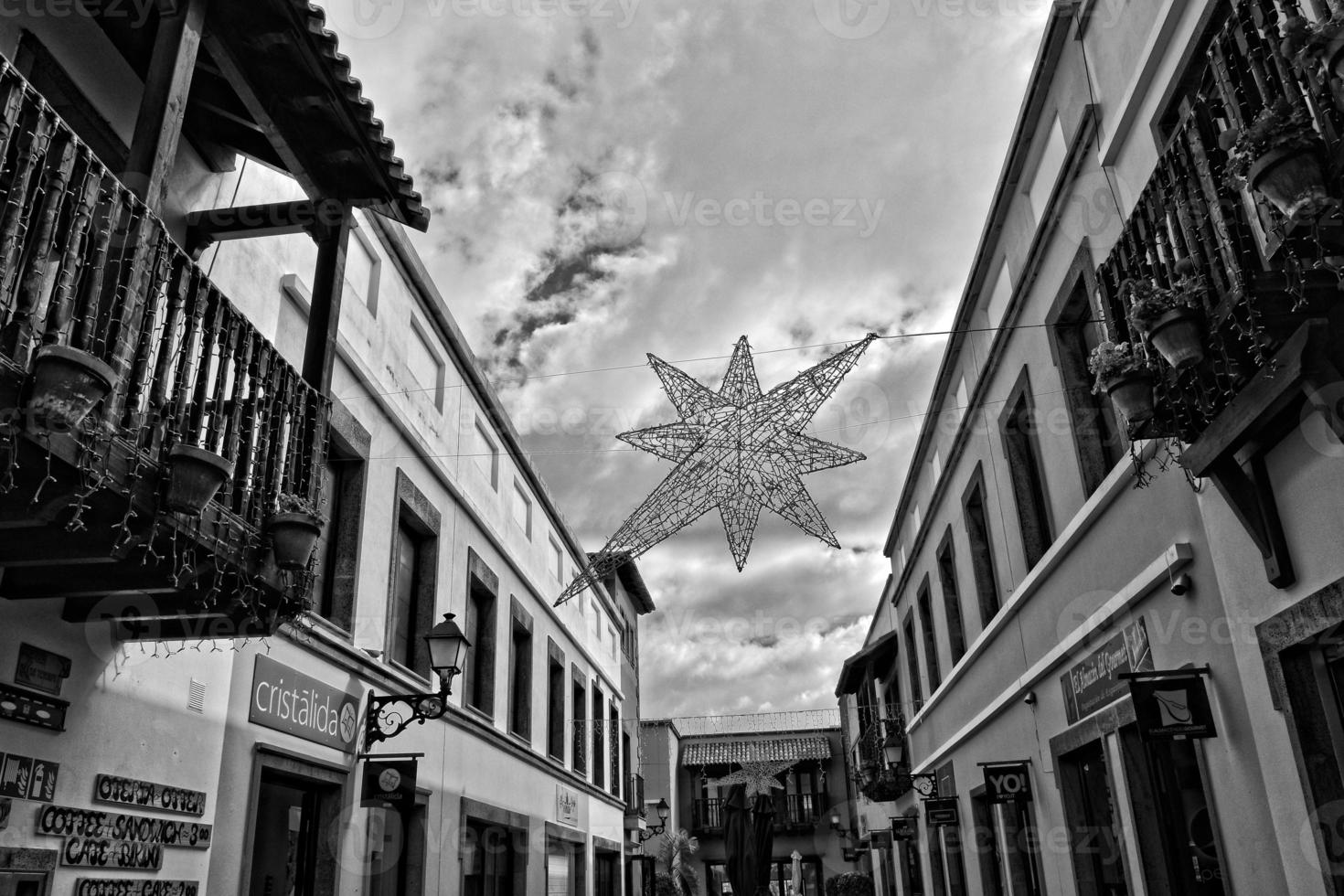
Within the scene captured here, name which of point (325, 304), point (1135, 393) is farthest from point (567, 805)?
point (1135, 393)

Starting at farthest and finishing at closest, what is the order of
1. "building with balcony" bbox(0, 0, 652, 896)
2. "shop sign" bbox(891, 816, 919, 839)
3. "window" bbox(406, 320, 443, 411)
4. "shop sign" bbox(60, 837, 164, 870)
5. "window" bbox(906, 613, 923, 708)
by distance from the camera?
"window" bbox(906, 613, 923, 708)
"shop sign" bbox(891, 816, 919, 839)
"window" bbox(406, 320, 443, 411)
"shop sign" bbox(60, 837, 164, 870)
"building with balcony" bbox(0, 0, 652, 896)

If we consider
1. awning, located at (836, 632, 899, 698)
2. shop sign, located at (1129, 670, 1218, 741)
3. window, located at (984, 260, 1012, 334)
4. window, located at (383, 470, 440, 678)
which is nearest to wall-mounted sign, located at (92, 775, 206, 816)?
window, located at (383, 470, 440, 678)

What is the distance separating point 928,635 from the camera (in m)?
18.2

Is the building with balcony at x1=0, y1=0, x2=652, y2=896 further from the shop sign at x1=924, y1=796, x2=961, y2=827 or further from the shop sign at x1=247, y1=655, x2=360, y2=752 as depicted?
Answer: the shop sign at x1=924, y1=796, x2=961, y2=827

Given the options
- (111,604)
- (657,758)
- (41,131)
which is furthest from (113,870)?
(657,758)

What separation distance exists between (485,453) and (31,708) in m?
9.24

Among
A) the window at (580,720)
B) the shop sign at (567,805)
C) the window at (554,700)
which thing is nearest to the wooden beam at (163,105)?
the window at (554,700)

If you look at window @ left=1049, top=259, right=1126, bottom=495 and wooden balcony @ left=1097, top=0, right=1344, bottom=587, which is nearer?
wooden balcony @ left=1097, top=0, right=1344, bottom=587

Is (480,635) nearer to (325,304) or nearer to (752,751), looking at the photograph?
(325,304)

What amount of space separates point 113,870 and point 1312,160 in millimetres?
6573

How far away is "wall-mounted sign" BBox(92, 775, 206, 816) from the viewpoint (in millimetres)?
5469

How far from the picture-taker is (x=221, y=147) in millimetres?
7141

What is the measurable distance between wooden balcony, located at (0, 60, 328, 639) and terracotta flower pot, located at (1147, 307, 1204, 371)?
4.50 meters

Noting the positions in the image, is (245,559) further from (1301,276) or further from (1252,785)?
(1252,785)
